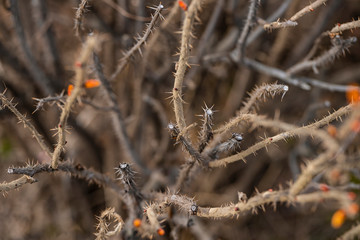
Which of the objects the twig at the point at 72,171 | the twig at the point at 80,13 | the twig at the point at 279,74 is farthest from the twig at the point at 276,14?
the twig at the point at 72,171

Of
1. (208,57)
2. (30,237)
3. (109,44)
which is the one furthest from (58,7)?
(30,237)

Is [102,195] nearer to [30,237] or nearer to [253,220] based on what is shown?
[30,237]

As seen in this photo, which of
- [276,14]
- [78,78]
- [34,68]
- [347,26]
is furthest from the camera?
[34,68]

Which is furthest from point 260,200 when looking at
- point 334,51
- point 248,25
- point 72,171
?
point 334,51

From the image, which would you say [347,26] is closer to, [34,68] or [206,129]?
[206,129]

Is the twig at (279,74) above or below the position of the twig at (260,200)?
above

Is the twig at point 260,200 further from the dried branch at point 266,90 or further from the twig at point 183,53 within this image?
the dried branch at point 266,90

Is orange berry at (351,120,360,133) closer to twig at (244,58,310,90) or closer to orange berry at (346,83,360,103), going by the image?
orange berry at (346,83,360,103)

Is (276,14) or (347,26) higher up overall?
(276,14)
